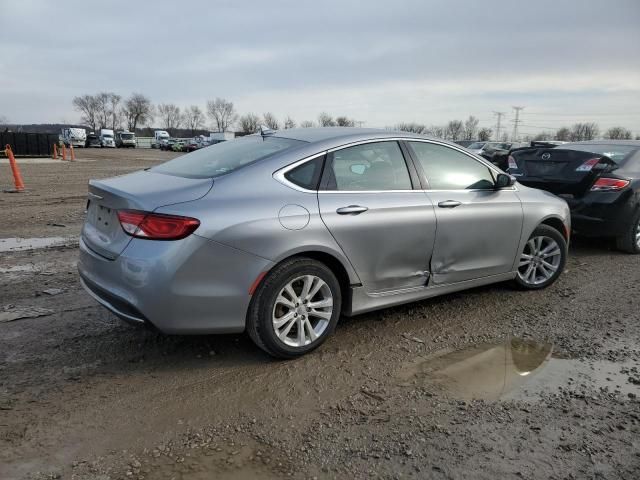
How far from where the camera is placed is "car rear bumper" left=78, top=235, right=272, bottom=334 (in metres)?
2.97

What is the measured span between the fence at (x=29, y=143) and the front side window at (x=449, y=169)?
3245 cm

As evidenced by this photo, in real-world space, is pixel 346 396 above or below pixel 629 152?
below

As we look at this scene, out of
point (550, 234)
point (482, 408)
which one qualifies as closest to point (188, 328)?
point (482, 408)

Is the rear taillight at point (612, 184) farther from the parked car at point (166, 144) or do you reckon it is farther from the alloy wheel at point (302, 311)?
the parked car at point (166, 144)

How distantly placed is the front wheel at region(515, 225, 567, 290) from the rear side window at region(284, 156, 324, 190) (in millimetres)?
2454

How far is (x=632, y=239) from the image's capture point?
6684 millimetres

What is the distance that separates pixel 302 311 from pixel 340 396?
655 millimetres

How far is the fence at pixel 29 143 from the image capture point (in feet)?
98.7

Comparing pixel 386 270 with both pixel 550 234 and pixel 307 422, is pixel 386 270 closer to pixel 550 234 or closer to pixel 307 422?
pixel 307 422

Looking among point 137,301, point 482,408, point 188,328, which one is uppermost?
point 137,301

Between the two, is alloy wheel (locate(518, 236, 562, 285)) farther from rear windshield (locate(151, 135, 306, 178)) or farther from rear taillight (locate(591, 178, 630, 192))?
rear windshield (locate(151, 135, 306, 178))

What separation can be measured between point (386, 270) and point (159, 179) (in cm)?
178

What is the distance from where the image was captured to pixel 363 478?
2.35 metres

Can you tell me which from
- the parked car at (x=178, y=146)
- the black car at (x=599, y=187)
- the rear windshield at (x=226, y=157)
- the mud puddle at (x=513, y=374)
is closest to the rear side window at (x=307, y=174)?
the rear windshield at (x=226, y=157)
